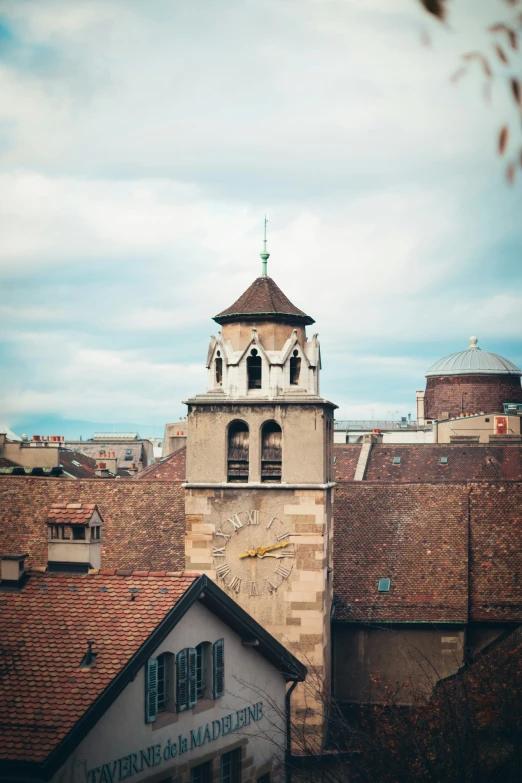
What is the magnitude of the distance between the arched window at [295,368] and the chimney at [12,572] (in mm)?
13549

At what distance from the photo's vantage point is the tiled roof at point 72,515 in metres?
20.7

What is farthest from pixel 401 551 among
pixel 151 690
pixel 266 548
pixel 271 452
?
pixel 151 690

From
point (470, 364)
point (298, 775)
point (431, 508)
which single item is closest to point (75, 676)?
point (298, 775)

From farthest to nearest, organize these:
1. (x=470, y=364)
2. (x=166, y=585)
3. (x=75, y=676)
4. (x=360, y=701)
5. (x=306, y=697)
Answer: (x=470, y=364) → (x=360, y=701) → (x=306, y=697) → (x=166, y=585) → (x=75, y=676)

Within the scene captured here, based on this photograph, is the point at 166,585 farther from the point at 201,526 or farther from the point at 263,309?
the point at 263,309

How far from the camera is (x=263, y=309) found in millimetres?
31234

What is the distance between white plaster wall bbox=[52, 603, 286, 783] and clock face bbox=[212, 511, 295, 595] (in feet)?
24.0

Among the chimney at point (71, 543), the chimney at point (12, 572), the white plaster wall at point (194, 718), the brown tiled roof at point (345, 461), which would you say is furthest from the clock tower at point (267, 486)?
the brown tiled roof at point (345, 461)

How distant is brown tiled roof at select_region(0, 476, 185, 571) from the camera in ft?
120

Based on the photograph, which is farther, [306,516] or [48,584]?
[306,516]

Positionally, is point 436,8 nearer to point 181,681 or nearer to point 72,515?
point 181,681

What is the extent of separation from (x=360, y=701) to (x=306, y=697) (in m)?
5.02

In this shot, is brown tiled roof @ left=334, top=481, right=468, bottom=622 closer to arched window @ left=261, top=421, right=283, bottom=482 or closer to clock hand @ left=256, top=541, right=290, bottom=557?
clock hand @ left=256, top=541, right=290, bottom=557

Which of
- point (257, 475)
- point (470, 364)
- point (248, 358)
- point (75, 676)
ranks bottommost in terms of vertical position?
point (75, 676)
